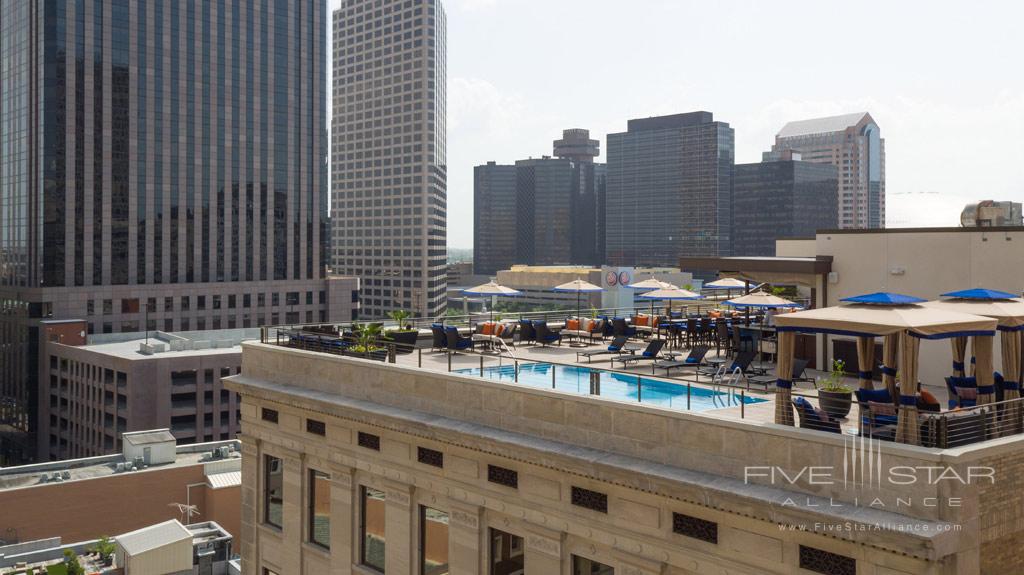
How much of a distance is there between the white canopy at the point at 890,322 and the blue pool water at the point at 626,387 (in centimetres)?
241

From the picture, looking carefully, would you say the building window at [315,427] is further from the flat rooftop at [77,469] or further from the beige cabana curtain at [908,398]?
the flat rooftop at [77,469]

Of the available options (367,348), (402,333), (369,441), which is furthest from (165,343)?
(369,441)

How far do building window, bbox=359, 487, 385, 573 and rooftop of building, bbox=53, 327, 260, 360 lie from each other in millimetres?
76091

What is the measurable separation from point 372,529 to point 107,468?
188ft

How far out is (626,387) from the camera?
1639 centimetres

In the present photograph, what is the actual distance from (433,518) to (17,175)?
12861cm

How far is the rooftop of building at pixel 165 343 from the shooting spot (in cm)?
10138

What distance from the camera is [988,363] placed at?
576 inches

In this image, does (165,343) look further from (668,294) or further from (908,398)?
(908,398)

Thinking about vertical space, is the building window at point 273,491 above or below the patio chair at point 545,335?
below

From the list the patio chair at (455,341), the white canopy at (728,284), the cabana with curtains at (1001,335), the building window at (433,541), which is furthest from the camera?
the white canopy at (728,284)

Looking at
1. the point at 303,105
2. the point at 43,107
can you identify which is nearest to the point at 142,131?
the point at 43,107

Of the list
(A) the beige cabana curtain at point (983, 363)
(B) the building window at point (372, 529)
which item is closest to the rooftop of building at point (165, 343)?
(B) the building window at point (372, 529)

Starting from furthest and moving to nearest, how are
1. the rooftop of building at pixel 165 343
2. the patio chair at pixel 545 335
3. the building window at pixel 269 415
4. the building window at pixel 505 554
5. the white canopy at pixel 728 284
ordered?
the rooftop of building at pixel 165 343 < the white canopy at pixel 728 284 < the patio chair at pixel 545 335 < the building window at pixel 269 415 < the building window at pixel 505 554
